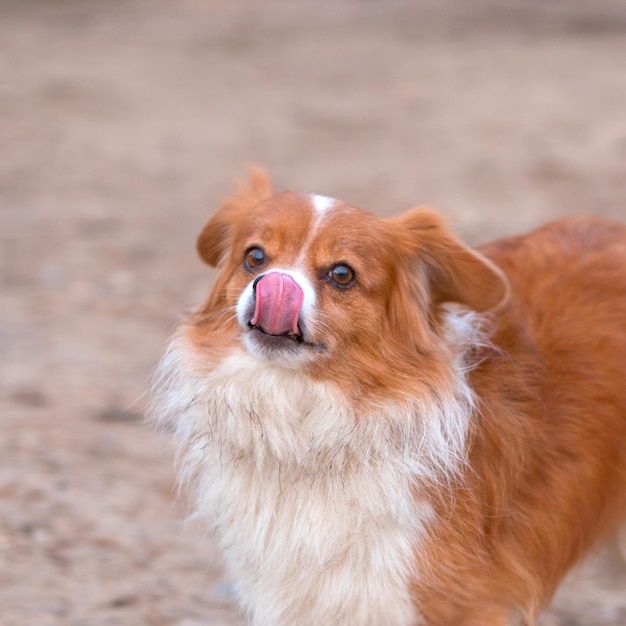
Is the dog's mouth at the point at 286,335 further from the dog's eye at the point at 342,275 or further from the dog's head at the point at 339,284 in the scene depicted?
the dog's eye at the point at 342,275

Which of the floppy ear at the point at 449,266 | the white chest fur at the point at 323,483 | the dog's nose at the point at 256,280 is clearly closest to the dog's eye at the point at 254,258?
the dog's nose at the point at 256,280

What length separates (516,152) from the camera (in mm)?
10008

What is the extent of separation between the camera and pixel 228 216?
378 cm

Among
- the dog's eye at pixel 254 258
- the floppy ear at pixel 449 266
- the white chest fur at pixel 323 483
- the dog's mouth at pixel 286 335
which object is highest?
the floppy ear at pixel 449 266

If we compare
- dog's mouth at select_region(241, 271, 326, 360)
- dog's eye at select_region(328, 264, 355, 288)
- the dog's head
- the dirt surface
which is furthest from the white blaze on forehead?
the dirt surface

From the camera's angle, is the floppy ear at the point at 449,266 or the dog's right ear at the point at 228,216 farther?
the dog's right ear at the point at 228,216

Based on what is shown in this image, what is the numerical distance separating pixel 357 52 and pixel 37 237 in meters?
7.14

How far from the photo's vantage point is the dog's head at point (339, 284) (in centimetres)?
316

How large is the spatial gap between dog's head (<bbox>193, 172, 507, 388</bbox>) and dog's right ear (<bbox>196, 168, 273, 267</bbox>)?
116 mm

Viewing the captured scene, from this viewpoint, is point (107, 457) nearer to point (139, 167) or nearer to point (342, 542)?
point (342, 542)

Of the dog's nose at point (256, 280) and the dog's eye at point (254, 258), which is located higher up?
the dog's eye at point (254, 258)

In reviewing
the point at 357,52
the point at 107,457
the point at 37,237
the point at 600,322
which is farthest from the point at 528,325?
the point at 357,52

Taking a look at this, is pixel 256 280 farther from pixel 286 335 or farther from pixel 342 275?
pixel 342 275

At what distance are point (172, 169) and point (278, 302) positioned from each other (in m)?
6.86
